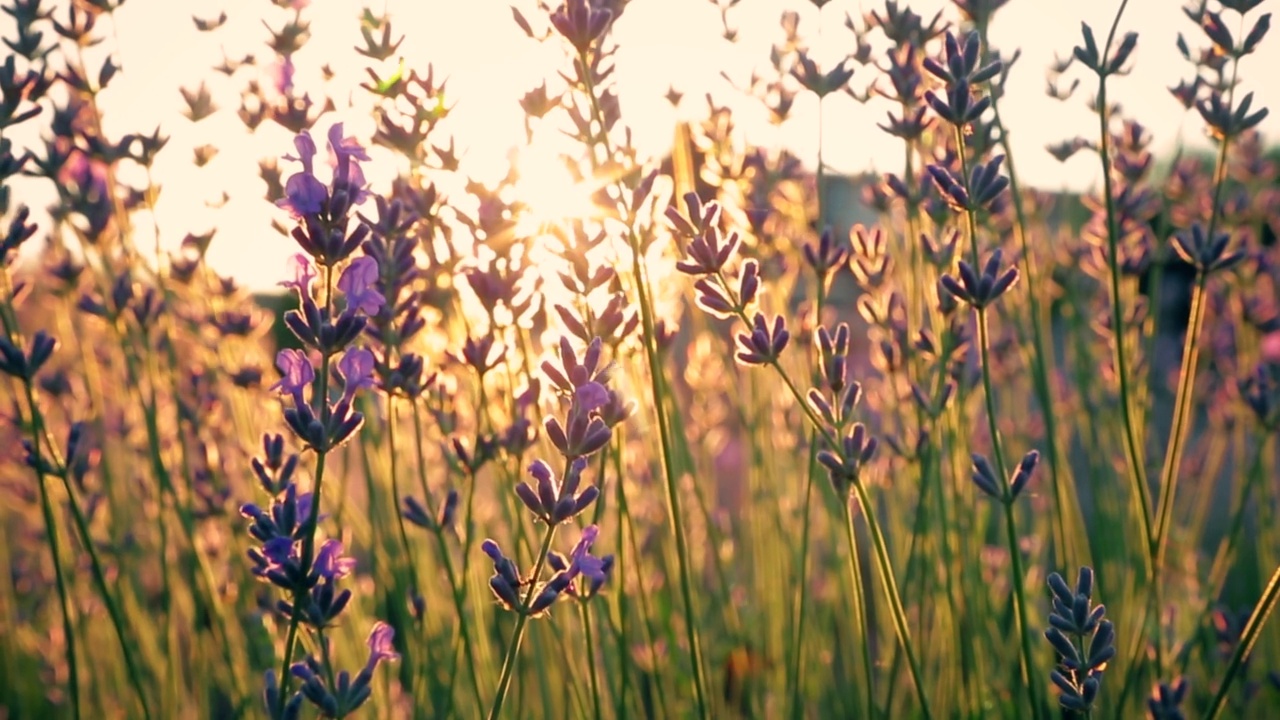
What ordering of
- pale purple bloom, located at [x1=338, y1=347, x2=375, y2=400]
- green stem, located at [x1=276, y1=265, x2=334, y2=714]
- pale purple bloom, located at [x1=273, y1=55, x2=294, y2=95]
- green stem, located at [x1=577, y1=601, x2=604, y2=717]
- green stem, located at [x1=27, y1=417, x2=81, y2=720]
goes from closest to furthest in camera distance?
green stem, located at [x1=276, y1=265, x2=334, y2=714] < pale purple bloom, located at [x1=338, y1=347, x2=375, y2=400] < green stem, located at [x1=577, y1=601, x2=604, y2=717] < green stem, located at [x1=27, y1=417, x2=81, y2=720] < pale purple bloom, located at [x1=273, y1=55, x2=294, y2=95]

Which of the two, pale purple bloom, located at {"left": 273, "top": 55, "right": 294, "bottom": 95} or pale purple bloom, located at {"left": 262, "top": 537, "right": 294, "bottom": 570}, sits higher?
pale purple bloom, located at {"left": 273, "top": 55, "right": 294, "bottom": 95}

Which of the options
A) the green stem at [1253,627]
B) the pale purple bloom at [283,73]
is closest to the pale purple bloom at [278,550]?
the green stem at [1253,627]

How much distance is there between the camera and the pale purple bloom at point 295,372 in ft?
3.85

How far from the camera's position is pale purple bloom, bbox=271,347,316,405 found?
1.17m

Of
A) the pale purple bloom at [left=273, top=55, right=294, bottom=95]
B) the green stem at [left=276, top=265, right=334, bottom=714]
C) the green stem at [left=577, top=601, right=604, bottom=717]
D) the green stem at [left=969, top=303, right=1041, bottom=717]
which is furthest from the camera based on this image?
the pale purple bloom at [left=273, top=55, right=294, bottom=95]

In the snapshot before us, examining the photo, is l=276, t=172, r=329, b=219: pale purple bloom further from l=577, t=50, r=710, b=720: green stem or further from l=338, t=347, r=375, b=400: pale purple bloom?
l=577, t=50, r=710, b=720: green stem

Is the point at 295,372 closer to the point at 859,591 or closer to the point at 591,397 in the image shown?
the point at 591,397

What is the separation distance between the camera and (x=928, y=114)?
1.88 m

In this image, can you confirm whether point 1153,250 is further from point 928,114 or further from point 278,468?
point 278,468

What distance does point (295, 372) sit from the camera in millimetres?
1192

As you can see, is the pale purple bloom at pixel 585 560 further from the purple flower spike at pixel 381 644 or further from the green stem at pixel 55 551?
the green stem at pixel 55 551

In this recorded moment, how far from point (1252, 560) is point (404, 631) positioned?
241 centimetres

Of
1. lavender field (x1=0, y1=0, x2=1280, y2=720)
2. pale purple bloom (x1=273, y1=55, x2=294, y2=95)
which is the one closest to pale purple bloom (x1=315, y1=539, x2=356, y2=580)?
lavender field (x1=0, y1=0, x2=1280, y2=720)

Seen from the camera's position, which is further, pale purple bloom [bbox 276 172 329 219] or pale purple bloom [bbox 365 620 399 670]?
pale purple bloom [bbox 365 620 399 670]
